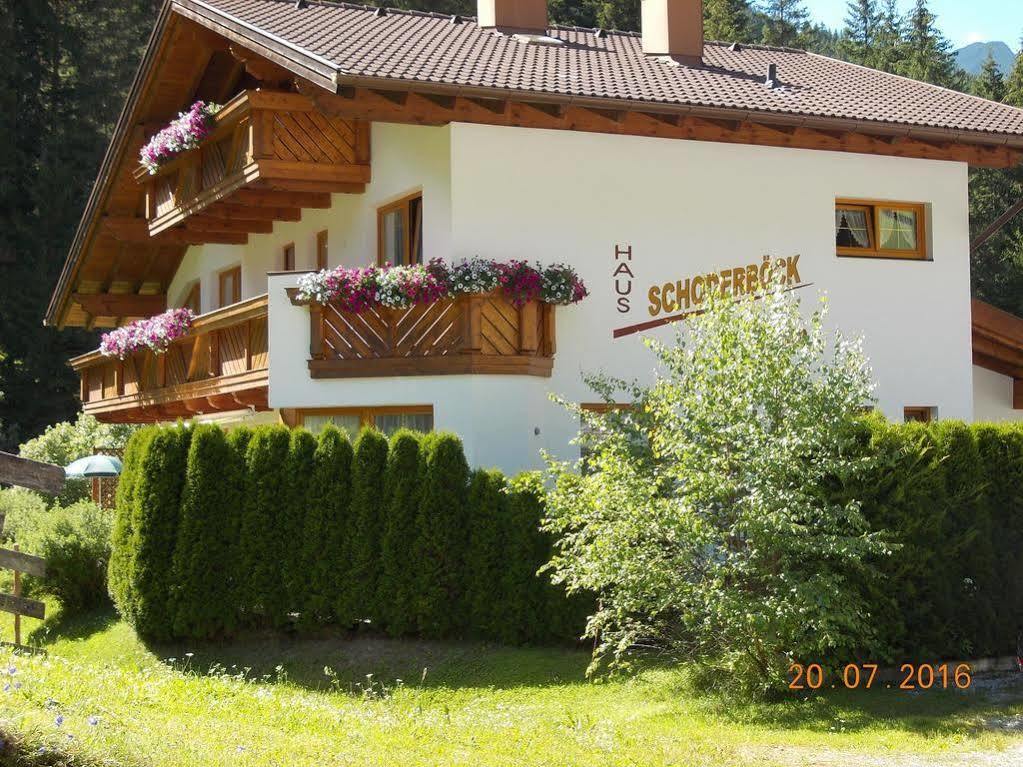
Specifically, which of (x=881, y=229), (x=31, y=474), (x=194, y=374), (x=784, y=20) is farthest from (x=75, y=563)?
(x=784, y=20)

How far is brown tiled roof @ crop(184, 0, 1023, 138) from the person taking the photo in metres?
16.6

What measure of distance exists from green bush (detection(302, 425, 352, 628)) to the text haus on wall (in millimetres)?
1846

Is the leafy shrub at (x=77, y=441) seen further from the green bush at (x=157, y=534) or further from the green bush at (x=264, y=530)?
the green bush at (x=264, y=530)

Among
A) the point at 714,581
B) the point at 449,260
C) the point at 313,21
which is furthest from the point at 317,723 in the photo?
the point at 313,21

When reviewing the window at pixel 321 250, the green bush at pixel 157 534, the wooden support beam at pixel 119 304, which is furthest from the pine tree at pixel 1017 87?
the green bush at pixel 157 534

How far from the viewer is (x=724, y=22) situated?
163 feet

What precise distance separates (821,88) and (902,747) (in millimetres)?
12438

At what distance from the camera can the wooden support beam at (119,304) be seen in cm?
2831

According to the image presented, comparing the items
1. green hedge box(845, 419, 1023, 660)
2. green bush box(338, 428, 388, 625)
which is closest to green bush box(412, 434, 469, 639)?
green bush box(338, 428, 388, 625)


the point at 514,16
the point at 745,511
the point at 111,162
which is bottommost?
the point at 745,511

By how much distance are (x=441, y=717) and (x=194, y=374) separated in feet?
36.1

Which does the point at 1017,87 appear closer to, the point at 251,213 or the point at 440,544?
the point at 251,213

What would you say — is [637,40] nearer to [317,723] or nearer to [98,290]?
[98,290]

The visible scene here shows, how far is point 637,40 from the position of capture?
2267 cm
